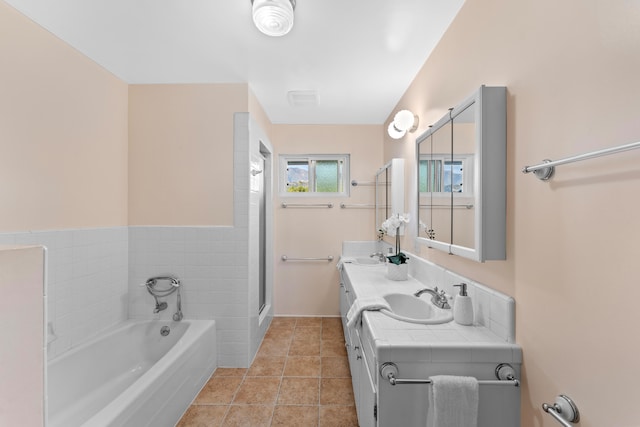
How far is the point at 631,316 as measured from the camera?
754 millimetres

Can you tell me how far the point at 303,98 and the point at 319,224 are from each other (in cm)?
152

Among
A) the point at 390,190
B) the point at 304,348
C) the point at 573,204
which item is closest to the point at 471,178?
the point at 573,204

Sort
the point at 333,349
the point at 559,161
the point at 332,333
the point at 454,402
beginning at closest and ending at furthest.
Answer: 1. the point at 559,161
2. the point at 454,402
3. the point at 333,349
4. the point at 332,333

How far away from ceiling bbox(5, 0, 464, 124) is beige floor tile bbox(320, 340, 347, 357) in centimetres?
246

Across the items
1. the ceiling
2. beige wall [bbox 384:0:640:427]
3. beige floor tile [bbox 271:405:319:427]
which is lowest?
beige floor tile [bbox 271:405:319:427]

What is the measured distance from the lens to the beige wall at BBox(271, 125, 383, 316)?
3771mm

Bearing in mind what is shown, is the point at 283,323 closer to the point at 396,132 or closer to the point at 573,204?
the point at 396,132

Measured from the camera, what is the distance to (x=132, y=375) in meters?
2.30

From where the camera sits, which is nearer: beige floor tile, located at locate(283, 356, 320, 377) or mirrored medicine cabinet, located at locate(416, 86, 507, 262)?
mirrored medicine cabinet, located at locate(416, 86, 507, 262)

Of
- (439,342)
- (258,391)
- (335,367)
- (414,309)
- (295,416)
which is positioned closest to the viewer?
(439,342)

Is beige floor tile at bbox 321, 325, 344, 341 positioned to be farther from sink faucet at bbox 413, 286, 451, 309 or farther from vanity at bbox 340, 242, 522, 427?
vanity at bbox 340, 242, 522, 427

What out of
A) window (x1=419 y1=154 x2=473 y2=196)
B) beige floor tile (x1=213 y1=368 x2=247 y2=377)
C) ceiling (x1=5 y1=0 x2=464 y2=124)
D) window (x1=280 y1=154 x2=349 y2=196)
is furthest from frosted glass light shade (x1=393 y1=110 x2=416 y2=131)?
beige floor tile (x1=213 y1=368 x2=247 y2=377)

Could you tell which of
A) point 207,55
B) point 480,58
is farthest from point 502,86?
point 207,55

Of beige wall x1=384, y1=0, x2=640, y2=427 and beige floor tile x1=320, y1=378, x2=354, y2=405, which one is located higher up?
beige wall x1=384, y1=0, x2=640, y2=427
